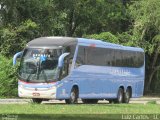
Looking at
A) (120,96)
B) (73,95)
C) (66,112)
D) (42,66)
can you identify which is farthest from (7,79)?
(66,112)

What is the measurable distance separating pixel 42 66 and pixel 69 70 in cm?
146

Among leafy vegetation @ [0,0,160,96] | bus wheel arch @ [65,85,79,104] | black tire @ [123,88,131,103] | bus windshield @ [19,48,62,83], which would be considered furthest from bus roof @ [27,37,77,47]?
leafy vegetation @ [0,0,160,96]

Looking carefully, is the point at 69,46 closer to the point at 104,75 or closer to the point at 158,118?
the point at 104,75

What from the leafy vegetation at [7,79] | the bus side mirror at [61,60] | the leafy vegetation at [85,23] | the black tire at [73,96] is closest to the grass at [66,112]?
the bus side mirror at [61,60]

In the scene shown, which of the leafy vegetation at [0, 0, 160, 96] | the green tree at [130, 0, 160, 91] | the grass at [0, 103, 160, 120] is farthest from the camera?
the green tree at [130, 0, 160, 91]

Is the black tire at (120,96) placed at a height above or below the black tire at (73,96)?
below

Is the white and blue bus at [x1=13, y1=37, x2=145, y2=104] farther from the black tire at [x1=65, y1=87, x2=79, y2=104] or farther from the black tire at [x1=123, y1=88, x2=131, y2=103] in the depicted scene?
the black tire at [x1=123, y1=88, x2=131, y2=103]

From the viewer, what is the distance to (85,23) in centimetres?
5316

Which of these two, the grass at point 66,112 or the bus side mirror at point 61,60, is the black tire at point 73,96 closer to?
the bus side mirror at point 61,60

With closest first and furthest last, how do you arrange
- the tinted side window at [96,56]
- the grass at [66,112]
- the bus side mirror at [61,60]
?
the grass at [66,112]
the bus side mirror at [61,60]
the tinted side window at [96,56]

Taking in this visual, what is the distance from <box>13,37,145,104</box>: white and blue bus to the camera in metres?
29.0

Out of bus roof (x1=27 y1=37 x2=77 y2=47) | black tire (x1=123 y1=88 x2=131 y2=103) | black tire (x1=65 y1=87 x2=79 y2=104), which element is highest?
bus roof (x1=27 y1=37 x2=77 y2=47)

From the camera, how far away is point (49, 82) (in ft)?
95.0

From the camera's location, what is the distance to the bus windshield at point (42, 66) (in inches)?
1142
